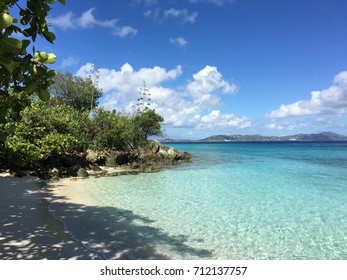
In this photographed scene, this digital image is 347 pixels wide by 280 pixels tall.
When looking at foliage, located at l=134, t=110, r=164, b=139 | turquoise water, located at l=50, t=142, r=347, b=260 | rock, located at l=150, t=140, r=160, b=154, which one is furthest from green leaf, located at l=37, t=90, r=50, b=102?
foliage, located at l=134, t=110, r=164, b=139

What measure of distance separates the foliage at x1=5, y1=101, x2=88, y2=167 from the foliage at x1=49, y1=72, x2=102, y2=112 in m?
18.5

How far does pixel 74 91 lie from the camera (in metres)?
41.6

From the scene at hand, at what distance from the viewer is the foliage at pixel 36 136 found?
18375 millimetres

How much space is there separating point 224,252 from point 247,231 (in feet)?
7.05

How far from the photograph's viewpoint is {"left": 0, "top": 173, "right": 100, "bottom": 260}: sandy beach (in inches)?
282

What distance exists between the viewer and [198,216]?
11.8 m

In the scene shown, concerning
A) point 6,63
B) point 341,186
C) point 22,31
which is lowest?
point 341,186

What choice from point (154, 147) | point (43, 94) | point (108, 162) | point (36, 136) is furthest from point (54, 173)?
point (154, 147)

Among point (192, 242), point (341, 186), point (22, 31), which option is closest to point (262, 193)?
point (341, 186)

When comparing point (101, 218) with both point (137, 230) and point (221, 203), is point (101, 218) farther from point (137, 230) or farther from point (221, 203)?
point (221, 203)

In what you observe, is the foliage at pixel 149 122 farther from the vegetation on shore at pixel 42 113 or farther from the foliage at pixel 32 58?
the foliage at pixel 32 58

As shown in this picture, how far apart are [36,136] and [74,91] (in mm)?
22670

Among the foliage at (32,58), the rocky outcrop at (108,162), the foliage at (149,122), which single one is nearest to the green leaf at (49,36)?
the foliage at (32,58)

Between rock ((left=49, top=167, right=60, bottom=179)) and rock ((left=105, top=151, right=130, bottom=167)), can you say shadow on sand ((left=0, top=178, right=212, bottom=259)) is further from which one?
rock ((left=105, top=151, right=130, bottom=167))
